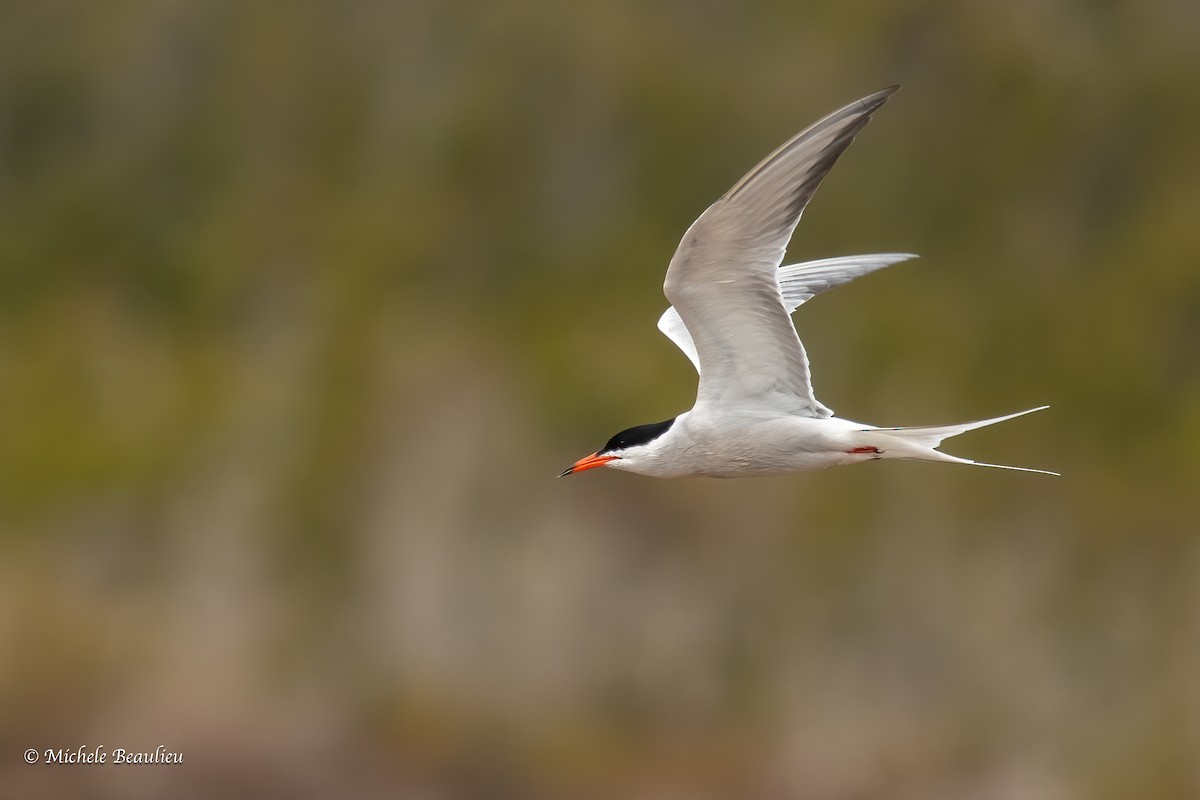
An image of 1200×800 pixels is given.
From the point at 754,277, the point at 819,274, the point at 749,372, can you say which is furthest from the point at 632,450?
the point at 819,274

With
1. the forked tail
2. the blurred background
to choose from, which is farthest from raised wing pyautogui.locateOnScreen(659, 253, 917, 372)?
the blurred background

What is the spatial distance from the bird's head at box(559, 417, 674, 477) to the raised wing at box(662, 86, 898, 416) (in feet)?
0.52

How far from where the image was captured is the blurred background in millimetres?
10375

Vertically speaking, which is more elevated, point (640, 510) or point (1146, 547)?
point (640, 510)

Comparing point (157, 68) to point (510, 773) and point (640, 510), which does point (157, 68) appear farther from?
point (510, 773)

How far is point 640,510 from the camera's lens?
10742mm

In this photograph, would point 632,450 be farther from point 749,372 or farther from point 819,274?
point 819,274

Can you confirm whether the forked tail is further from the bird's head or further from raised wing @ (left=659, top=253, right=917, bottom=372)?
raised wing @ (left=659, top=253, right=917, bottom=372)

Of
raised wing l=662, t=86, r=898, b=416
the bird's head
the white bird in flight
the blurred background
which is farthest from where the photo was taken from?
the blurred background

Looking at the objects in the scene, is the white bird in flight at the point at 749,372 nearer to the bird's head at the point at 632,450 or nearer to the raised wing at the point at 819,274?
the bird's head at the point at 632,450

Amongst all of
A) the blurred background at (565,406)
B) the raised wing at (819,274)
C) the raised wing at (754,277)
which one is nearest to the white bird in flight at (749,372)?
the raised wing at (754,277)

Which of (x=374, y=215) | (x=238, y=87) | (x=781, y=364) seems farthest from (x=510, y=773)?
(x=781, y=364)

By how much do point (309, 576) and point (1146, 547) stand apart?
5740 mm

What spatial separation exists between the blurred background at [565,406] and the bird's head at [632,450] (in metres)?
5.99
